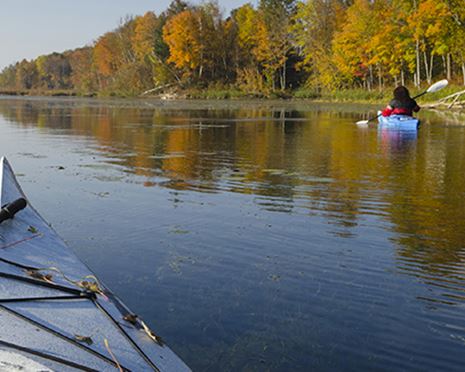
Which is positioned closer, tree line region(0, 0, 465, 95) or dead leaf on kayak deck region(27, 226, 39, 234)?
dead leaf on kayak deck region(27, 226, 39, 234)

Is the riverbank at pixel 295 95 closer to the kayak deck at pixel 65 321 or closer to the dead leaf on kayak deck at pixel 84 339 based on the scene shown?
the kayak deck at pixel 65 321

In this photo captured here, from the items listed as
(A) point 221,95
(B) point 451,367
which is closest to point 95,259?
(B) point 451,367

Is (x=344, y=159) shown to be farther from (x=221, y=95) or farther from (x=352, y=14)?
(x=221, y=95)

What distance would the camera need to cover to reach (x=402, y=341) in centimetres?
469

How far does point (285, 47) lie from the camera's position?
67.3 m

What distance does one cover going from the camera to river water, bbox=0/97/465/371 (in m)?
4.68

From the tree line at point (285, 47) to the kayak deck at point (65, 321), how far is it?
136ft

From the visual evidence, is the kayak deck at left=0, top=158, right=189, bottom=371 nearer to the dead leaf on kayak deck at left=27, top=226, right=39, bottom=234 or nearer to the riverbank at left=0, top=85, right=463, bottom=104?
the dead leaf on kayak deck at left=27, top=226, right=39, bottom=234

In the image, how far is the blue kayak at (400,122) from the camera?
74.0ft

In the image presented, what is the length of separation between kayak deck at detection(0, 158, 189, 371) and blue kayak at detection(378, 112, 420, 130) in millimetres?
19852

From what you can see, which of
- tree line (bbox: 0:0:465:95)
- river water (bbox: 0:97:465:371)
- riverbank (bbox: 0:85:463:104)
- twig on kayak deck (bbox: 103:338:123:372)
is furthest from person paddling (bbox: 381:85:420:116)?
twig on kayak deck (bbox: 103:338:123:372)

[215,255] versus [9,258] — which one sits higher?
[9,258]

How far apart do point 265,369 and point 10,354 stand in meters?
2.03

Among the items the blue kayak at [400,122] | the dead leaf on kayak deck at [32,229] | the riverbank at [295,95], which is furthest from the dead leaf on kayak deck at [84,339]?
the riverbank at [295,95]
